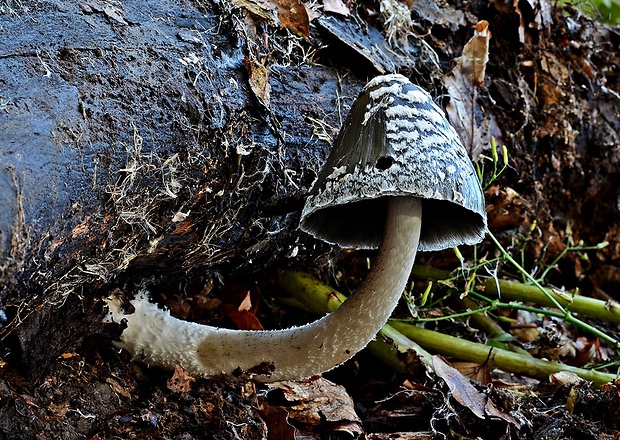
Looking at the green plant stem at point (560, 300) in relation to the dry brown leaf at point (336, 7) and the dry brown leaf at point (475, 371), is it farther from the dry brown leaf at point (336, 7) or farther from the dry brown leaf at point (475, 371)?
the dry brown leaf at point (336, 7)

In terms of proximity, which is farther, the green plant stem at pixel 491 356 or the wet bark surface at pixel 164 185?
the green plant stem at pixel 491 356

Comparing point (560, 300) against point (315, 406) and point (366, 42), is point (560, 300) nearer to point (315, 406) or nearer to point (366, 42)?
point (315, 406)

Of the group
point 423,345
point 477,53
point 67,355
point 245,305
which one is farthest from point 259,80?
point 423,345

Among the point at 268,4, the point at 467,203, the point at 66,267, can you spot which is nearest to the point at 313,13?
the point at 268,4

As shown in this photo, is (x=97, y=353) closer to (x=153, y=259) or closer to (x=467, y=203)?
(x=153, y=259)

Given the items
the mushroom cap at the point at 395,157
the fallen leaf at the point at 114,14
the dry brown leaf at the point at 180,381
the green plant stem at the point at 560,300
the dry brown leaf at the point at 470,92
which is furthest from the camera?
the green plant stem at the point at 560,300

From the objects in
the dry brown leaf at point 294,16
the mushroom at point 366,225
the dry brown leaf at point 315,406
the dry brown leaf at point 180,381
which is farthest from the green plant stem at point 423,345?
the dry brown leaf at point 294,16

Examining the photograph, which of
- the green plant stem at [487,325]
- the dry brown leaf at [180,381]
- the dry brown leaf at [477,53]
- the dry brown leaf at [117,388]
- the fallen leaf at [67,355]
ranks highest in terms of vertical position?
the dry brown leaf at [477,53]

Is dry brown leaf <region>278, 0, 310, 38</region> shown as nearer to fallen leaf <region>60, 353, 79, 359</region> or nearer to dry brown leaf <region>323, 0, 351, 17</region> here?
dry brown leaf <region>323, 0, 351, 17</region>
